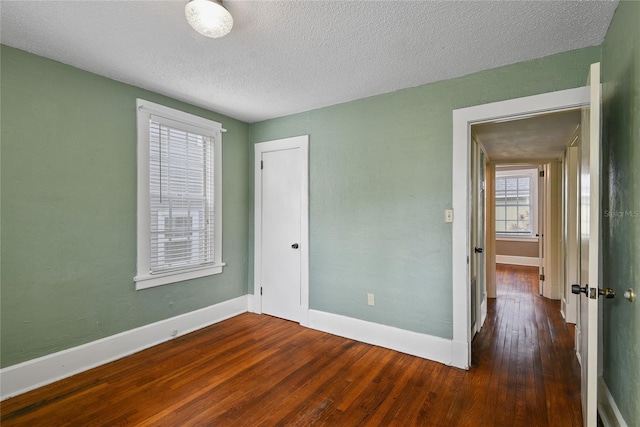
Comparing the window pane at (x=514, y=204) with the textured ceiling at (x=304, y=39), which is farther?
the window pane at (x=514, y=204)

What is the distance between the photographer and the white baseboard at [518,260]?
7.40 metres

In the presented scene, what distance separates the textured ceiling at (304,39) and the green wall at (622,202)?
30 cm

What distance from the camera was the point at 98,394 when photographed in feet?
7.23

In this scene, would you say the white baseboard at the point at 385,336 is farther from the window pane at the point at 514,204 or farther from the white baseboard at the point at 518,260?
the window pane at the point at 514,204

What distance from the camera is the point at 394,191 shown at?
296 centimetres

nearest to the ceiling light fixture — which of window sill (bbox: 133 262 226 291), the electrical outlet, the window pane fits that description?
the electrical outlet

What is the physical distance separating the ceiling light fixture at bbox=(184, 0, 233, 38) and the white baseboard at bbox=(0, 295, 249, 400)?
8.58 feet

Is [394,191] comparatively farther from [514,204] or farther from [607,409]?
[514,204]

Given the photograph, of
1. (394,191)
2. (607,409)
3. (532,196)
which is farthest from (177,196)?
(532,196)

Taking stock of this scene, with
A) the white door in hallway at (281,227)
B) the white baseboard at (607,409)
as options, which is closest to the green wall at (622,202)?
the white baseboard at (607,409)

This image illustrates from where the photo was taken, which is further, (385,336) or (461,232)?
(385,336)

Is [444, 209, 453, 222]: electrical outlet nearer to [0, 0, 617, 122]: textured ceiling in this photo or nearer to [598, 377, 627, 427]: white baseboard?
[0, 0, 617, 122]: textured ceiling

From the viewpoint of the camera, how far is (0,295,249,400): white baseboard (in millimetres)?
2184

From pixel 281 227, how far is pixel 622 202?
3011mm
